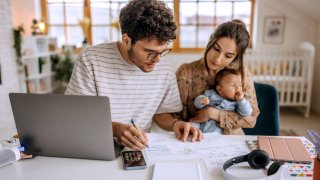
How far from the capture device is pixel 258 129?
64.7 inches

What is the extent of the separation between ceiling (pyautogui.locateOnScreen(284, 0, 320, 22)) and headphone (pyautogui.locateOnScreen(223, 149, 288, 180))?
3.59 m

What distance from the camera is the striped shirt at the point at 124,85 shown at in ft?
4.19

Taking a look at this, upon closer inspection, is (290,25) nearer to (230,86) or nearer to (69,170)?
(230,86)

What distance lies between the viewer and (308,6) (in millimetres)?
4117

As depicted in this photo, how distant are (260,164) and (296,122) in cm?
338

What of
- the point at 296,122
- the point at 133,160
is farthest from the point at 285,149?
the point at 296,122

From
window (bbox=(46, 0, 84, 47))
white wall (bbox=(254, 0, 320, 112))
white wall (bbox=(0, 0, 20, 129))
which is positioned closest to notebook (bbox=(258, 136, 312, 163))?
white wall (bbox=(0, 0, 20, 129))

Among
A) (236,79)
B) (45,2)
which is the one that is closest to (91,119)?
(236,79)

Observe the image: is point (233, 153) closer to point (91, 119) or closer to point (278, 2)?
point (91, 119)

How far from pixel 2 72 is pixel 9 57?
0.74 feet

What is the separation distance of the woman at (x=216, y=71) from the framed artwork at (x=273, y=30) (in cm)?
350

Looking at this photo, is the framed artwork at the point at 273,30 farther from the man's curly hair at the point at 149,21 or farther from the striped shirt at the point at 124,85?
the man's curly hair at the point at 149,21

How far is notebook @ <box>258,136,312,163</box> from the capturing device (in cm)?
98

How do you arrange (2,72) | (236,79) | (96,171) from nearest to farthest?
1. (96,171)
2. (236,79)
3. (2,72)
